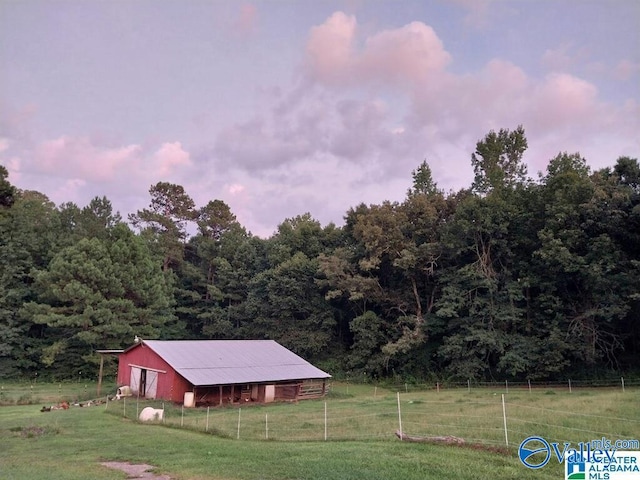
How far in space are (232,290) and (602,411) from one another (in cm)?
4328

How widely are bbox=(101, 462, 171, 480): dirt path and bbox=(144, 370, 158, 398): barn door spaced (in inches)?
707

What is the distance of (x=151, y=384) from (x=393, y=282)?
904 inches

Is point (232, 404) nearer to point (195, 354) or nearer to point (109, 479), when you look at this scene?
point (195, 354)

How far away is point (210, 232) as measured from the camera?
203ft

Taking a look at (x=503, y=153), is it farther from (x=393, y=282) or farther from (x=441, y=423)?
(x=441, y=423)

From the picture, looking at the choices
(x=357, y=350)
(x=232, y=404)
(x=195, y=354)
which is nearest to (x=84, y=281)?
(x=195, y=354)

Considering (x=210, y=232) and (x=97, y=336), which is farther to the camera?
(x=210, y=232)

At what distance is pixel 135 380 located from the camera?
31.0 m

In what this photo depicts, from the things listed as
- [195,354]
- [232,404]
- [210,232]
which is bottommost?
[232,404]

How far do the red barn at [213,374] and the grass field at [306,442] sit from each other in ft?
18.9

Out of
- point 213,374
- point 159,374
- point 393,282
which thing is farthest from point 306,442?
point 393,282

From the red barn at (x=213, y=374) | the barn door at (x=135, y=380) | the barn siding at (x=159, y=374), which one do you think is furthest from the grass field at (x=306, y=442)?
the barn door at (x=135, y=380)

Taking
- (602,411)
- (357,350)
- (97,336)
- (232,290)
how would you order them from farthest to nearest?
(232,290)
(357,350)
(97,336)
(602,411)

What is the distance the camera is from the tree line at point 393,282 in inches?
1236
